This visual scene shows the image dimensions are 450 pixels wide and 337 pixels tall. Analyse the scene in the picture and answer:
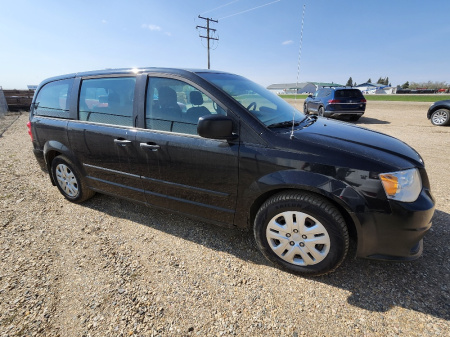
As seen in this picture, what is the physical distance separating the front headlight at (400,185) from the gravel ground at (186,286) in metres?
0.81

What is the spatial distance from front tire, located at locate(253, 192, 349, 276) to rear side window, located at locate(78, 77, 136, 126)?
1.80 meters

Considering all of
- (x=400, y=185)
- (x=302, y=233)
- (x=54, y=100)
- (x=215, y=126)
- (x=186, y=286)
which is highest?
(x=54, y=100)

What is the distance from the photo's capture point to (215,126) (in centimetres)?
199

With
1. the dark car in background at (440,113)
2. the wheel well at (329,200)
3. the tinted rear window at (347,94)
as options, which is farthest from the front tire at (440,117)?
the wheel well at (329,200)

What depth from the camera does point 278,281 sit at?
2.13 meters

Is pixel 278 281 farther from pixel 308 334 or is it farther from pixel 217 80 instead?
pixel 217 80

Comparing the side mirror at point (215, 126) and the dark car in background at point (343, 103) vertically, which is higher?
the dark car in background at point (343, 103)

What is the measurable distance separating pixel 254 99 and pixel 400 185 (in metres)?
1.54

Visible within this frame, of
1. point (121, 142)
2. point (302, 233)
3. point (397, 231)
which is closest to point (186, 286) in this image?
point (302, 233)

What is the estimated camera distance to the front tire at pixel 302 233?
1.94 meters

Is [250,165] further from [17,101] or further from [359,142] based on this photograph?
[17,101]

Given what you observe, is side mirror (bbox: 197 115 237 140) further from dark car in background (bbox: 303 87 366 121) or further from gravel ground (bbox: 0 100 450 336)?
dark car in background (bbox: 303 87 366 121)

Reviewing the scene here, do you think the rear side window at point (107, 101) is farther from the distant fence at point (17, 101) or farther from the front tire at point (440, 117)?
the distant fence at point (17, 101)

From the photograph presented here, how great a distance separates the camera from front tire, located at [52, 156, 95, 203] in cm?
334
